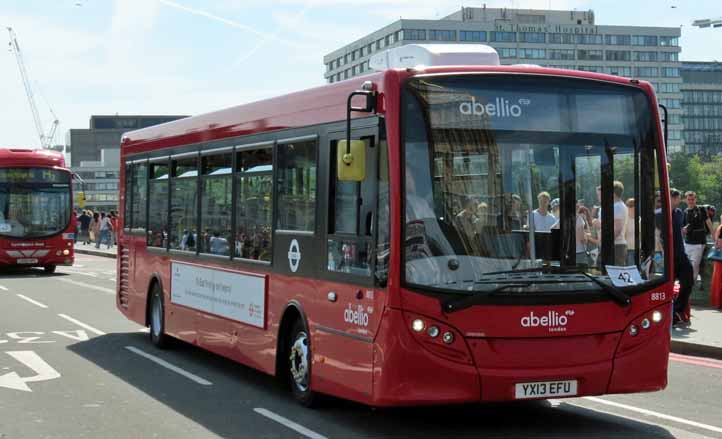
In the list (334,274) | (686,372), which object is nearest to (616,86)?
(334,274)

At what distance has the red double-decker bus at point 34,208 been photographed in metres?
31.3

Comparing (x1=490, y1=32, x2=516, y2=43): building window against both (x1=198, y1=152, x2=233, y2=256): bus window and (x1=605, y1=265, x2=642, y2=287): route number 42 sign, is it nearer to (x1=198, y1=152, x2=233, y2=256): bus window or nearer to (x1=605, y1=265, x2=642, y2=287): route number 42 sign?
(x1=198, y1=152, x2=233, y2=256): bus window

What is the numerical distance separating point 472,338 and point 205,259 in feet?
16.0

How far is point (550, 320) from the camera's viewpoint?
791cm

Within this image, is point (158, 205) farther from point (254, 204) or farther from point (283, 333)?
point (283, 333)

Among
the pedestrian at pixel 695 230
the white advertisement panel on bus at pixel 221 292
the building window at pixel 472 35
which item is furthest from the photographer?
the building window at pixel 472 35

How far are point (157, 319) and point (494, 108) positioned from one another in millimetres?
7187

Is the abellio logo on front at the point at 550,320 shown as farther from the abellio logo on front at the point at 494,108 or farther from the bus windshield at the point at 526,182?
the abellio logo on front at the point at 494,108

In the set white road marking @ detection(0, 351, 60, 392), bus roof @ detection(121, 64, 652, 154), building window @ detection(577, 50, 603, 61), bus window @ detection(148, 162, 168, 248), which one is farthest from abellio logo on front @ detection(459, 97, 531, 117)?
building window @ detection(577, 50, 603, 61)

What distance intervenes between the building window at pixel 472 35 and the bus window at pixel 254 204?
14720 cm

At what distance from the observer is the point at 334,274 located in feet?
29.0

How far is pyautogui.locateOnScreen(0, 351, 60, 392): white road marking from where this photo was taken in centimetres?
1105

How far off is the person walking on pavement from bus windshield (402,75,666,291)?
6.02m

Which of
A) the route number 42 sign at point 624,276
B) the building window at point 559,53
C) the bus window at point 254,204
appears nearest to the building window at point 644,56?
the building window at point 559,53
